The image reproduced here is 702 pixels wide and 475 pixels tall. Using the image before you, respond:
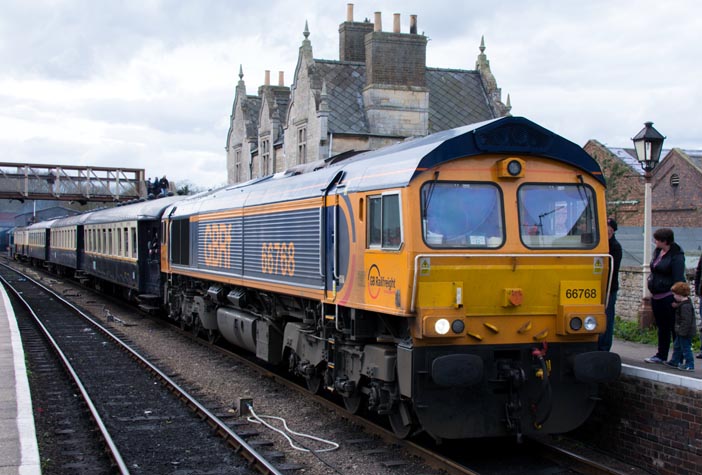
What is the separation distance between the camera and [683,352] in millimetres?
9516

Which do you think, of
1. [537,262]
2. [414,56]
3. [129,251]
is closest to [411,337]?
[537,262]

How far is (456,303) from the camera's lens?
7754 millimetres

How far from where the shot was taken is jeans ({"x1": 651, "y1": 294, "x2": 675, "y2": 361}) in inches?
388

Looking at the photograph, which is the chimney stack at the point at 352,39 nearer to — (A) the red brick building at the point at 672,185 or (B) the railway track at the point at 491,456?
(A) the red brick building at the point at 672,185

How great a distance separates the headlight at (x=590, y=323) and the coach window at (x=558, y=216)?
75 centimetres

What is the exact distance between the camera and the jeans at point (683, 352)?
938 centimetres

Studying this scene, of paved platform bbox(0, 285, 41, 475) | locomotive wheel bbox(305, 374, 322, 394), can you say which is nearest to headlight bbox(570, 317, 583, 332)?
locomotive wheel bbox(305, 374, 322, 394)

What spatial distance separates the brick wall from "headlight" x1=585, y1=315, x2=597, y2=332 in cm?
93

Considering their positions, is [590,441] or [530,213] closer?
[530,213]

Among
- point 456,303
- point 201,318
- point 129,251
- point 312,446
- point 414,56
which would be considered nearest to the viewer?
point 456,303

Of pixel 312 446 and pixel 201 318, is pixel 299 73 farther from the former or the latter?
pixel 312 446

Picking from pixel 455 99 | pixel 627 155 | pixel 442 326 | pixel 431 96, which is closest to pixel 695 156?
pixel 627 155

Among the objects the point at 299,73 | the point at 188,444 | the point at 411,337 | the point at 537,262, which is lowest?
the point at 188,444

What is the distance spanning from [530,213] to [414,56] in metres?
26.6
